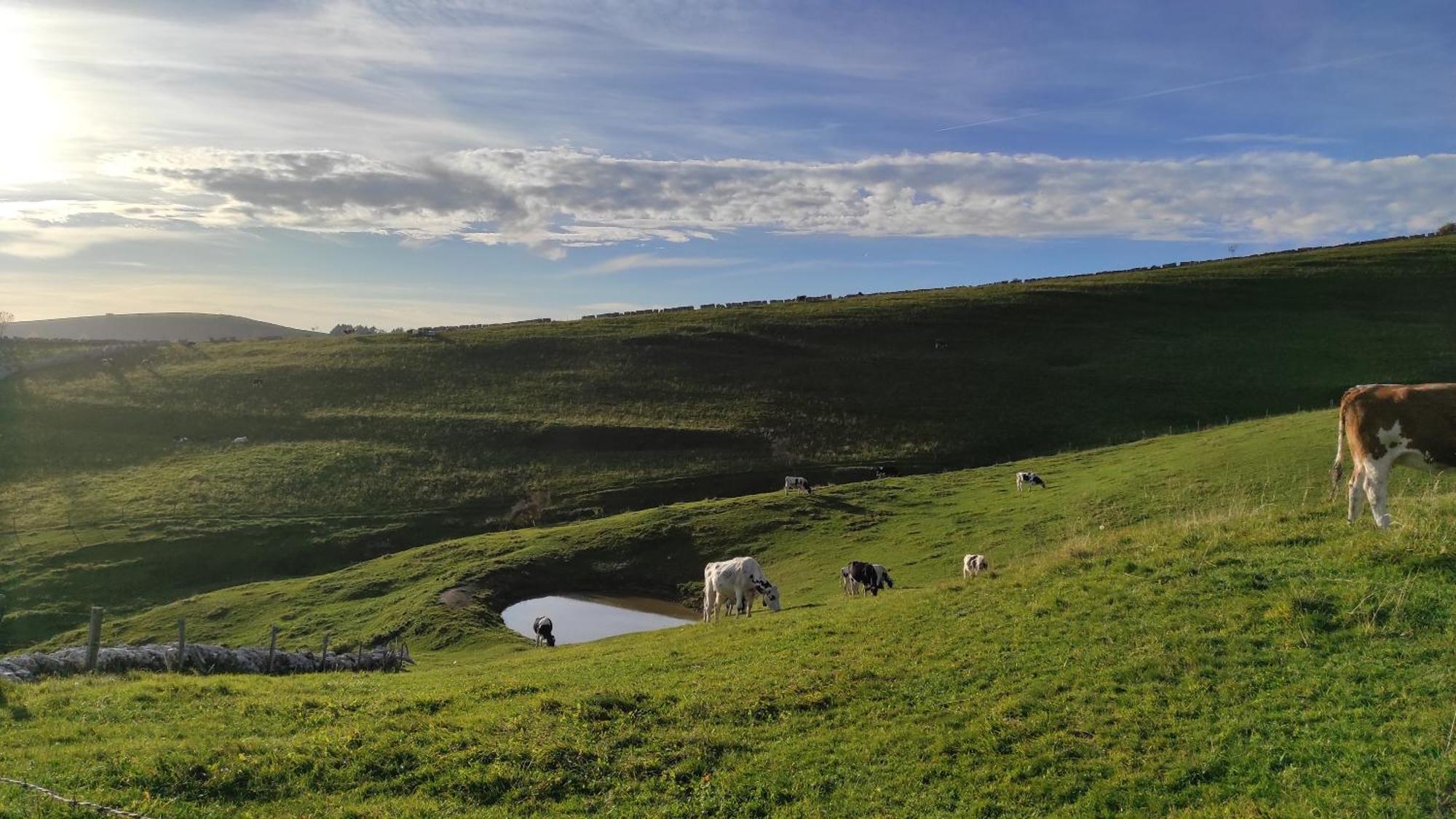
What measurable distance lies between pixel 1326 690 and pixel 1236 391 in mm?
59296

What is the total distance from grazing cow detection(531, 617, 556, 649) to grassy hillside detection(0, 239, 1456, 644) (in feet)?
57.7

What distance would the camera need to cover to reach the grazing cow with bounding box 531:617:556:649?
2916 centimetres

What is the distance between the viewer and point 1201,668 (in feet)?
33.0

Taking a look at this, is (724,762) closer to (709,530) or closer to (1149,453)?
(709,530)

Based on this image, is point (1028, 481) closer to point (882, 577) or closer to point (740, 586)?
point (882, 577)

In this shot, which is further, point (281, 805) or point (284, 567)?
point (284, 567)

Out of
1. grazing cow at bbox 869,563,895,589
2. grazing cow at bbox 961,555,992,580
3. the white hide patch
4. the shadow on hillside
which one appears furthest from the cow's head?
the white hide patch

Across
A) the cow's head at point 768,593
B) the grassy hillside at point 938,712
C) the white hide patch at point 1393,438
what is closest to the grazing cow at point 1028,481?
the cow's head at point 768,593

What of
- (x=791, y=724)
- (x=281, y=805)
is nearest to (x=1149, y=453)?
(x=791, y=724)

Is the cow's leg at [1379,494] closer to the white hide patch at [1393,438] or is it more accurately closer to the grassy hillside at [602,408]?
the white hide patch at [1393,438]

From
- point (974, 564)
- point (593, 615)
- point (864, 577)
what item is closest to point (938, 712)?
point (864, 577)

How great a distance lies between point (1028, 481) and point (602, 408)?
3802cm

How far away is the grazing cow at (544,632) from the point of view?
1148 inches

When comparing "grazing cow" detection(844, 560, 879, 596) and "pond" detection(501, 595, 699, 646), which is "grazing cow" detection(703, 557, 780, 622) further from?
"pond" detection(501, 595, 699, 646)
